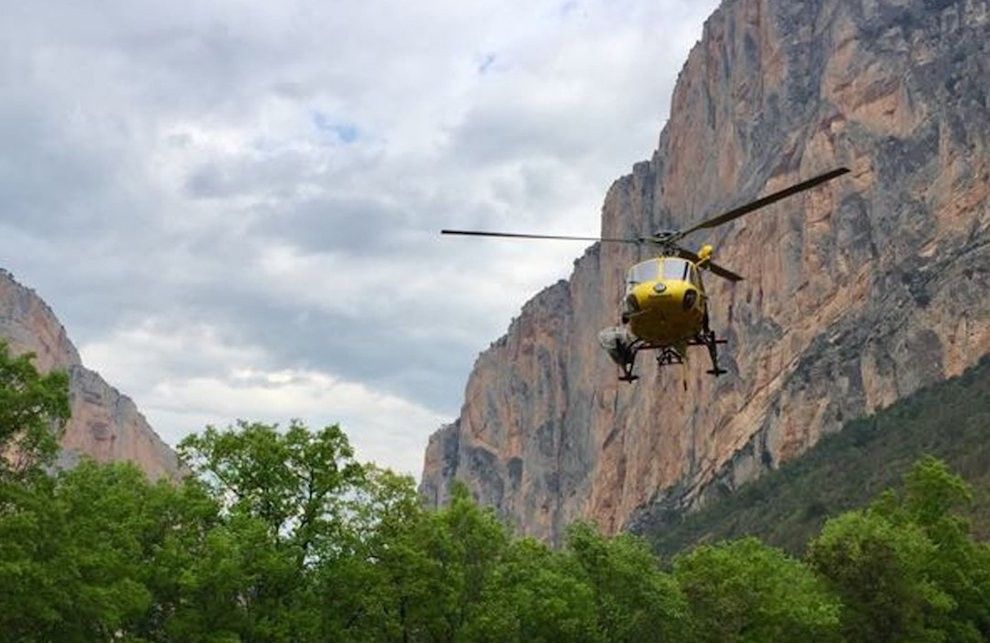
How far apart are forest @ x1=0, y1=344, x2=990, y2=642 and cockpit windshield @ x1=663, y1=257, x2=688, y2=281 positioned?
41.4 feet


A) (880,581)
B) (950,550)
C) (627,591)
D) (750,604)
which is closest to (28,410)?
(627,591)

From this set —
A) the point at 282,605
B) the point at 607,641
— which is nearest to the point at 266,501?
the point at 282,605

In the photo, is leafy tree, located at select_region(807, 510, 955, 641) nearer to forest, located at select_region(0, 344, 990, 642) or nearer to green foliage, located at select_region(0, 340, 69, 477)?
forest, located at select_region(0, 344, 990, 642)

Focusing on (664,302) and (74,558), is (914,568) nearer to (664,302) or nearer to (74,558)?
(664,302)

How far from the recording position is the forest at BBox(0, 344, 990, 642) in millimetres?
23859

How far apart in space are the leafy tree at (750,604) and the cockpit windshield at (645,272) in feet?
67.6

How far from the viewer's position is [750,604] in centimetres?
4053

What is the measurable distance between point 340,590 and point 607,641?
35.0 ft

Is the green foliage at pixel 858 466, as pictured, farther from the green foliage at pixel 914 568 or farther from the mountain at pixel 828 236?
the green foliage at pixel 914 568

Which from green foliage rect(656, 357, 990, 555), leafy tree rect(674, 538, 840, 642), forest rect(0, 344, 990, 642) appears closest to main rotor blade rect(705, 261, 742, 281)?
forest rect(0, 344, 990, 642)

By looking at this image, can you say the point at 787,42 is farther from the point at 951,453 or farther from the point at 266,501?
the point at 266,501

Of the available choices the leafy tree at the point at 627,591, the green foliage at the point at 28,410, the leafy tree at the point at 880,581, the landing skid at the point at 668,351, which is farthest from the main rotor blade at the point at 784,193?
the leafy tree at the point at 880,581

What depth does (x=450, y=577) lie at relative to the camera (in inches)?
1291

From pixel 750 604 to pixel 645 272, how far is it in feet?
70.2
